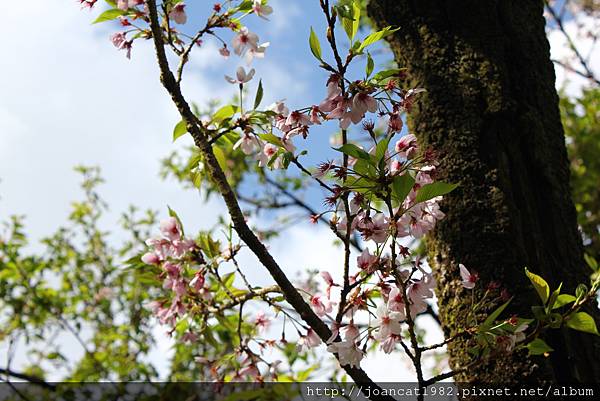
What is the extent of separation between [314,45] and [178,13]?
42 centimetres

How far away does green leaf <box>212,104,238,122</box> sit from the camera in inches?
49.5

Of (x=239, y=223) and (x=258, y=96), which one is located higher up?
(x=258, y=96)

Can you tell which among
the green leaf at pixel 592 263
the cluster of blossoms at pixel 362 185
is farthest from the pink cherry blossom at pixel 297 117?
the green leaf at pixel 592 263

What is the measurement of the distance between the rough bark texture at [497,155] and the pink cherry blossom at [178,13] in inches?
19.9

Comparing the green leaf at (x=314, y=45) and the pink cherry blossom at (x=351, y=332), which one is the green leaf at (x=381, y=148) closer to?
the green leaf at (x=314, y=45)

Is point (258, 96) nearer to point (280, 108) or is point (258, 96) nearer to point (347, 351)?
point (280, 108)

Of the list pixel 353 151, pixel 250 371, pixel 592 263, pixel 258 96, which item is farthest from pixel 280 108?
pixel 592 263

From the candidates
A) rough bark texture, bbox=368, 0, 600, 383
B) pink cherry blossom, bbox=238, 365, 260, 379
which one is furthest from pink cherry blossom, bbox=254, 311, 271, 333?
rough bark texture, bbox=368, 0, 600, 383

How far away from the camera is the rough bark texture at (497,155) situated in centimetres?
127

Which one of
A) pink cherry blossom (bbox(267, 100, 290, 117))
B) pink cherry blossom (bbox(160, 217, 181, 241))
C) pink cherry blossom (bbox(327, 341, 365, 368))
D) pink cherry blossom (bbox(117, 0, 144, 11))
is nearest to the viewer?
pink cherry blossom (bbox(327, 341, 365, 368))

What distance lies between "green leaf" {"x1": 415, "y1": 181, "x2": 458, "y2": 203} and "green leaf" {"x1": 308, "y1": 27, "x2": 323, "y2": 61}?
0.26m

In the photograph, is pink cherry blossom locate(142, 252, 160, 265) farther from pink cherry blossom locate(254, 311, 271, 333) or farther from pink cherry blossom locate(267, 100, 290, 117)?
pink cherry blossom locate(267, 100, 290, 117)

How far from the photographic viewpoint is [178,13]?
1287 mm

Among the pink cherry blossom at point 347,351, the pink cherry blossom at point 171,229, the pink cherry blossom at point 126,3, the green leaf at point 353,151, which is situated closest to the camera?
the green leaf at point 353,151
